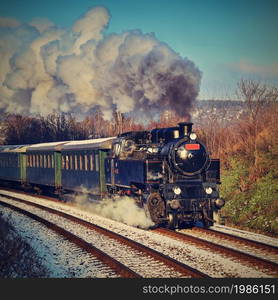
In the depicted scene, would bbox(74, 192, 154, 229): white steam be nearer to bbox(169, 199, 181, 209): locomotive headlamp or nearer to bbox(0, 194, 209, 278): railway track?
bbox(169, 199, 181, 209): locomotive headlamp

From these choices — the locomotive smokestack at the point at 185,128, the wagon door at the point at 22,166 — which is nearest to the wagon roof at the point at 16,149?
the wagon door at the point at 22,166

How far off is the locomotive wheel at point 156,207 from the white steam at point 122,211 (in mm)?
189

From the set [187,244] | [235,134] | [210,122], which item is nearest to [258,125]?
[235,134]

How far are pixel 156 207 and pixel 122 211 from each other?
2.14 metres

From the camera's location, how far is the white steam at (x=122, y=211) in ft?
43.5

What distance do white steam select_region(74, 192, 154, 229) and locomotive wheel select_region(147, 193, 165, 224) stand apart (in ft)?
0.62

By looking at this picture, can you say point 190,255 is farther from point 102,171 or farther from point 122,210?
point 102,171

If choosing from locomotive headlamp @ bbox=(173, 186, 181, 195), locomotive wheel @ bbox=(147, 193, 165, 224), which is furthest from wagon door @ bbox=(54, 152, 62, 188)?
locomotive headlamp @ bbox=(173, 186, 181, 195)

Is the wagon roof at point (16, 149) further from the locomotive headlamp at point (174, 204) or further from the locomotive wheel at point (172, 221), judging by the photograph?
the locomotive headlamp at point (174, 204)

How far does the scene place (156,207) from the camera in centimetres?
1268

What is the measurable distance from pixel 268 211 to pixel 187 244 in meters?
3.63

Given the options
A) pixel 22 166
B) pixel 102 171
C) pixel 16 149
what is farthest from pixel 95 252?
pixel 16 149

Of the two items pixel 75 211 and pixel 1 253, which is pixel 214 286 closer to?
pixel 1 253

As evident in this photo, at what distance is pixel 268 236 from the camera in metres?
12.1
